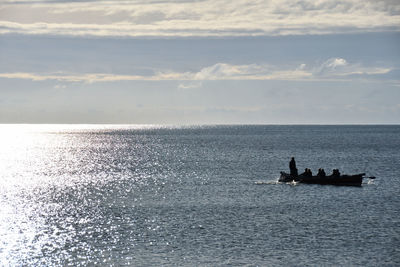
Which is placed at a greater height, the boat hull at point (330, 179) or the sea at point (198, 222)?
the boat hull at point (330, 179)

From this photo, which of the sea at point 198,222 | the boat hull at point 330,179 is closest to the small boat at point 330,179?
the boat hull at point 330,179

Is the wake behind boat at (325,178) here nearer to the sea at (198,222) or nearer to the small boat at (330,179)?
the small boat at (330,179)

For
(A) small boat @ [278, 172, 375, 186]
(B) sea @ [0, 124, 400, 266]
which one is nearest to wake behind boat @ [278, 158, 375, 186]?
(A) small boat @ [278, 172, 375, 186]

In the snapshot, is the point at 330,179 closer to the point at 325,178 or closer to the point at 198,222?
the point at 325,178

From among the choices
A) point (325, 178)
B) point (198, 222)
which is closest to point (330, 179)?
point (325, 178)

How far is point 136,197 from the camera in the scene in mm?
63438

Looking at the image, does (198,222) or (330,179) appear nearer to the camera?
(198,222)

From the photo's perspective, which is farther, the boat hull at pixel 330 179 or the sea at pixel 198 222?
the boat hull at pixel 330 179

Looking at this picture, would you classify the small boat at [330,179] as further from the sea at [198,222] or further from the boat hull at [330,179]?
the sea at [198,222]

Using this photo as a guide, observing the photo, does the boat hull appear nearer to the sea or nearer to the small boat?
the small boat

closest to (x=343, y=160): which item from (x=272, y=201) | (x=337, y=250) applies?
(x=272, y=201)

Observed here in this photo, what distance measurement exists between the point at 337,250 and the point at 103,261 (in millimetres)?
15580

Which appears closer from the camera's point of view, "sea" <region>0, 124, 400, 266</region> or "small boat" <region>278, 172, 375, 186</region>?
"sea" <region>0, 124, 400, 266</region>

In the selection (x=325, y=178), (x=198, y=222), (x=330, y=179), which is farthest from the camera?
(x=325, y=178)
